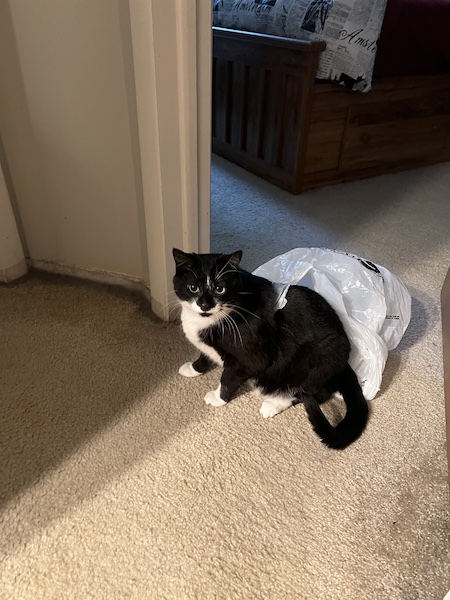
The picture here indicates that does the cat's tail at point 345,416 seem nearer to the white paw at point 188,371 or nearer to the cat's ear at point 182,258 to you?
the white paw at point 188,371

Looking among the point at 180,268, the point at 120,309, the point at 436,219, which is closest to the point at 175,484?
the point at 180,268

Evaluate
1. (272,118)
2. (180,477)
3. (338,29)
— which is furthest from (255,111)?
(180,477)

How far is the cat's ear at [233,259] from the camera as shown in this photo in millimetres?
907

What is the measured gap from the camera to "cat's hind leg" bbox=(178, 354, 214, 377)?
3.83 feet

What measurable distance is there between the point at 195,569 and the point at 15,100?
118cm

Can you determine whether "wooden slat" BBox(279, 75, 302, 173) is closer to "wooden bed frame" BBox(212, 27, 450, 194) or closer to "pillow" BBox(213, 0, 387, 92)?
"wooden bed frame" BBox(212, 27, 450, 194)

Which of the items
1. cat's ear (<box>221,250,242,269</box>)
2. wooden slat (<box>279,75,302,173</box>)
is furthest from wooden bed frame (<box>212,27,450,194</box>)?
cat's ear (<box>221,250,242,269</box>)

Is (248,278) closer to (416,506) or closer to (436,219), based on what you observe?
(416,506)

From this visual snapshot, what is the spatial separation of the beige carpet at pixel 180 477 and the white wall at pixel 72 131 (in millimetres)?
170

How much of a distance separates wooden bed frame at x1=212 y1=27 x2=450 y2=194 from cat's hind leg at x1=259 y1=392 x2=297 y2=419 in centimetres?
124

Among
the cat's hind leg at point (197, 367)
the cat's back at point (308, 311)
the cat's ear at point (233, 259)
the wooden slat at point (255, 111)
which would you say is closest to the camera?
the cat's ear at point (233, 259)

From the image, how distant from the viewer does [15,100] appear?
122 centimetres

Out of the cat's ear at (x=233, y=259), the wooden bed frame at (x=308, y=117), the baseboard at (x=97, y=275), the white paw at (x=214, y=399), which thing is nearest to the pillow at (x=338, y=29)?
the wooden bed frame at (x=308, y=117)

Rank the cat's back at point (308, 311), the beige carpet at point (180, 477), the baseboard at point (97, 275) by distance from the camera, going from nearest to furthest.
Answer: the beige carpet at point (180, 477), the cat's back at point (308, 311), the baseboard at point (97, 275)
